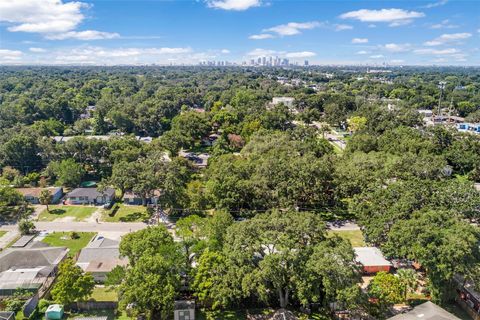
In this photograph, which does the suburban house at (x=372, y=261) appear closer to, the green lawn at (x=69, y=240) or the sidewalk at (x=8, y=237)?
the green lawn at (x=69, y=240)

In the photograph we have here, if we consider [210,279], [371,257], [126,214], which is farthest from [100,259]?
[371,257]

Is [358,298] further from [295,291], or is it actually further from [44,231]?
[44,231]

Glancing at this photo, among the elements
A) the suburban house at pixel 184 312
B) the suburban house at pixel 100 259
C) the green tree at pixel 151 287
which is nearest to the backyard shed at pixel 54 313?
the suburban house at pixel 100 259

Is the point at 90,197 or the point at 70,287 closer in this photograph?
the point at 70,287

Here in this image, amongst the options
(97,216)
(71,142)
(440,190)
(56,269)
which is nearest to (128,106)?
(71,142)

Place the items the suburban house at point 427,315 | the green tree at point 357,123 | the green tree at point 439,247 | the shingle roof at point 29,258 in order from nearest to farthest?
the suburban house at point 427,315
the green tree at point 439,247
the shingle roof at point 29,258
the green tree at point 357,123

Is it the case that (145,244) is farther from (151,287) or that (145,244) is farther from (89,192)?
(89,192)
